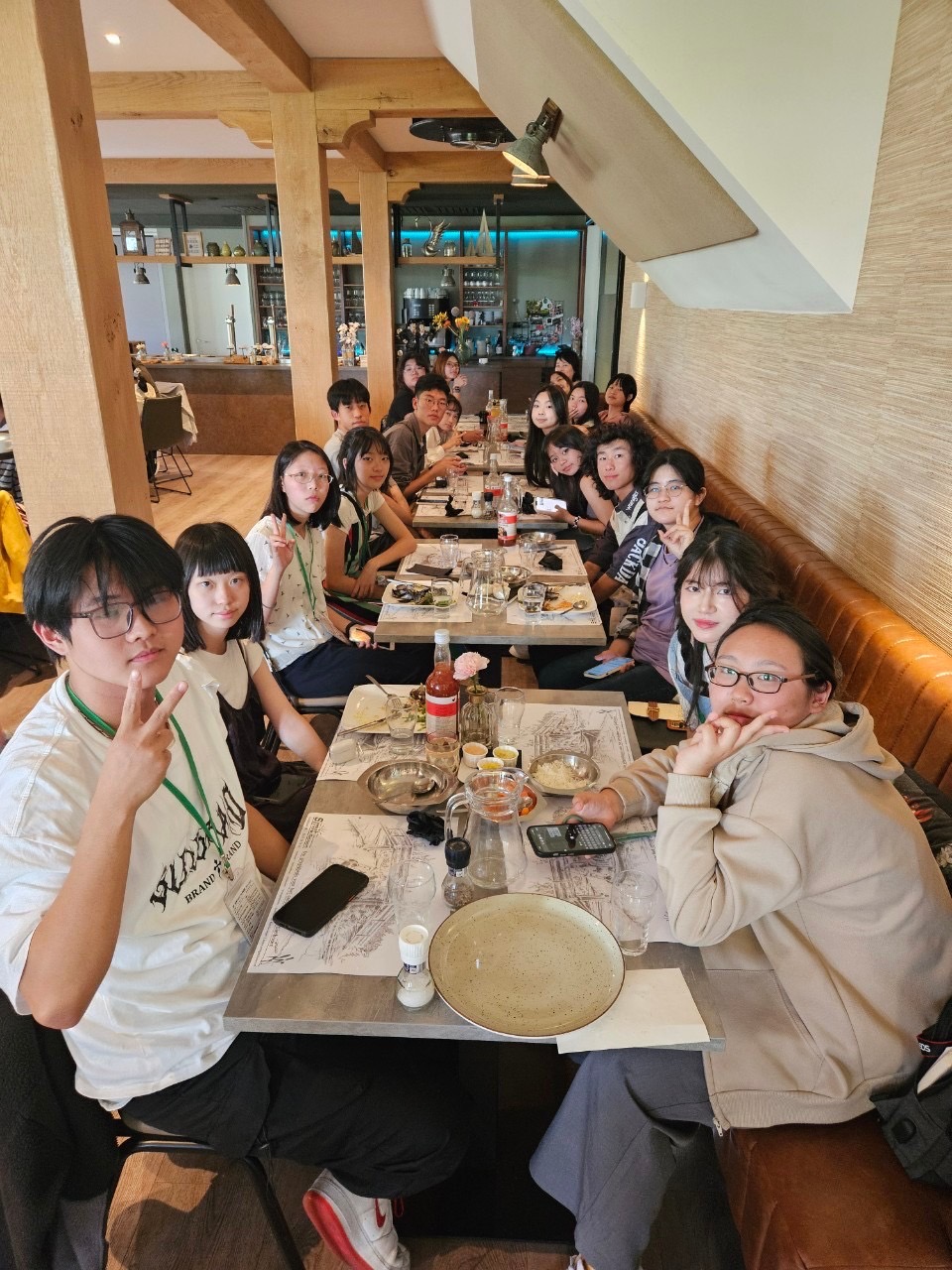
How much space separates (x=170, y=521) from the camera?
669cm

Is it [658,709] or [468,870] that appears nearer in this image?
[468,870]

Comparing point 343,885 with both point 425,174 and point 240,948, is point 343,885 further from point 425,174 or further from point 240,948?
point 425,174

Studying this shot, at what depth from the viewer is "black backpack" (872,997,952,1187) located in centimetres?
117

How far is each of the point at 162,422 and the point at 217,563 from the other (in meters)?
5.99

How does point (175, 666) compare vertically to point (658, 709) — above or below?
above

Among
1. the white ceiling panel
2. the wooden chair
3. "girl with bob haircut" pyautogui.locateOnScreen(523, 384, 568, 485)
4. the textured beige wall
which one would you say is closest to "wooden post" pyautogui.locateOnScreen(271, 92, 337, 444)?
"girl with bob haircut" pyautogui.locateOnScreen(523, 384, 568, 485)

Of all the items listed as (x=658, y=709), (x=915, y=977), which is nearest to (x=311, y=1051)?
(x=915, y=977)

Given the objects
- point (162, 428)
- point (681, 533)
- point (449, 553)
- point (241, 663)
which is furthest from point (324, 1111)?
point (162, 428)

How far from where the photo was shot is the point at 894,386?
233cm

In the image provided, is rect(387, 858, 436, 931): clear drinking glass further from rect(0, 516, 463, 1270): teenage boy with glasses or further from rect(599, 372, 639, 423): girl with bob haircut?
rect(599, 372, 639, 423): girl with bob haircut

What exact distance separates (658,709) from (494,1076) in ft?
3.35

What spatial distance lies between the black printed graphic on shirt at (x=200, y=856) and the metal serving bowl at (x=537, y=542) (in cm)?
226

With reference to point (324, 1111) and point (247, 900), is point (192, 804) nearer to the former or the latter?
point (247, 900)

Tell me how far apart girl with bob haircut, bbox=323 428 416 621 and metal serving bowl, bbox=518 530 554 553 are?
0.51 meters
